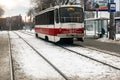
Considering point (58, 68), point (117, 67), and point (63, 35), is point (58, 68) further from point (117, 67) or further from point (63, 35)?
point (63, 35)

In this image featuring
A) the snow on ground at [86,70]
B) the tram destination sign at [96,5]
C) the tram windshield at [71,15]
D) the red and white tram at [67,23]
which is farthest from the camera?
the tram destination sign at [96,5]

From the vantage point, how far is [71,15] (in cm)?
2633

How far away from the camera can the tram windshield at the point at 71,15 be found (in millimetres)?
26203

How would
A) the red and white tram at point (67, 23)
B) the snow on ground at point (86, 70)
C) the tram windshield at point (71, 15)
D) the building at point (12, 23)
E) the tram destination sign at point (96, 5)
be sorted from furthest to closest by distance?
1. the building at point (12, 23)
2. the tram destination sign at point (96, 5)
3. the tram windshield at point (71, 15)
4. the red and white tram at point (67, 23)
5. the snow on ground at point (86, 70)

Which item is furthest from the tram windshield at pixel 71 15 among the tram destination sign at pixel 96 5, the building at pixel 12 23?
the building at pixel 12 23

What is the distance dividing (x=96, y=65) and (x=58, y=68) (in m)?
1.72

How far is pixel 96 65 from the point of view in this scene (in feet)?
47.1

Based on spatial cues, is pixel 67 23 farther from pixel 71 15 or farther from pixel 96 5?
pixel 96 5

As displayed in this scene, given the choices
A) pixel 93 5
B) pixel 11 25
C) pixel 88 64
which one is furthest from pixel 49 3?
pixel 11 25

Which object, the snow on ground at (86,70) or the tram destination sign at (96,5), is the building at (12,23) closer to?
the tram destination sign at (96,5)

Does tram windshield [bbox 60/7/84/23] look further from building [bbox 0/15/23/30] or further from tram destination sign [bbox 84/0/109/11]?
building [bbox 0/15/23/30]

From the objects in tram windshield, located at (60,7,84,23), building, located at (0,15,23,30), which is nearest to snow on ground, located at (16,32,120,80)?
tram windshield, located at (60,7,84,23)

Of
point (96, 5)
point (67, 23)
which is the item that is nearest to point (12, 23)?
point (96, 5)

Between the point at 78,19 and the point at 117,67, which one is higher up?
the point at 78,19
